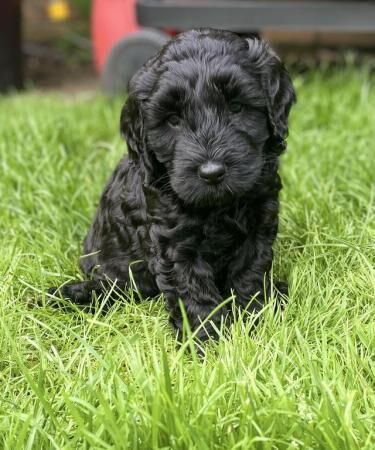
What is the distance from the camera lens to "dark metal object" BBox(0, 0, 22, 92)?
23.5 feet

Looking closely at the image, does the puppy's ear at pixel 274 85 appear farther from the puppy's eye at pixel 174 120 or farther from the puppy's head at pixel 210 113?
the puppy's eye at pixel 174 120

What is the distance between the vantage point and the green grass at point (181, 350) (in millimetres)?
2080

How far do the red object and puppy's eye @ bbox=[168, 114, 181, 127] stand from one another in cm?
365

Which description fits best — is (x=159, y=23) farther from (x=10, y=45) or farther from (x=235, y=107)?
(x=235, y=107)

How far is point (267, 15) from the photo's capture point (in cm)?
592

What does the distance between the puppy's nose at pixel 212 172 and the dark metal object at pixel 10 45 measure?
5315mm

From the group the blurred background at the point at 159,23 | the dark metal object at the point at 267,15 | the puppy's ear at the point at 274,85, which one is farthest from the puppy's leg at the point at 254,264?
the dark metal object at the point at 267,15

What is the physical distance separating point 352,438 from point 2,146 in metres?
3.22

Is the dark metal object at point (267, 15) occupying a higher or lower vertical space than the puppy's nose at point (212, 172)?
higher

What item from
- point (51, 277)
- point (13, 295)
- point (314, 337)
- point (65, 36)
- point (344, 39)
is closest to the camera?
point (314, 337)

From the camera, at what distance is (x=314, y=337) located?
8.63ft

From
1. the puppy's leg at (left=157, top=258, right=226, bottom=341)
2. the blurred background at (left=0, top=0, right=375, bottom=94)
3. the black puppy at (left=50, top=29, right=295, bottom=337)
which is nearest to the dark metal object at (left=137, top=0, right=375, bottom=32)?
the blurred background at (left=0, top=0, right=375, bottom=94)

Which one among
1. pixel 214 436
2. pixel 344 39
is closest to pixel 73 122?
pixel 214 436

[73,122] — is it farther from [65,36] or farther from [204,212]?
[65,36]
